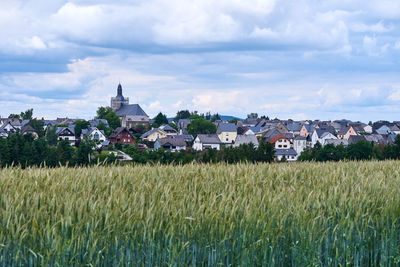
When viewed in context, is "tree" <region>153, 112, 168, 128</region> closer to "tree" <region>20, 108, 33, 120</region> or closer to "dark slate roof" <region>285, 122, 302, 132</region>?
"dark slate roof" <region>285, 122, 302, 132</region>

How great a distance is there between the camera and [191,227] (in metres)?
5.64

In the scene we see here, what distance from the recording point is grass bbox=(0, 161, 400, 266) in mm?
5371

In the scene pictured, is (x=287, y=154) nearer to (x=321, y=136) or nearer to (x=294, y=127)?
(x=321, y=136)

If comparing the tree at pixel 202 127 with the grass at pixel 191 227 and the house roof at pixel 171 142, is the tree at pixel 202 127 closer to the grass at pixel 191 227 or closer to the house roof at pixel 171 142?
the house roof at pixel 171 142

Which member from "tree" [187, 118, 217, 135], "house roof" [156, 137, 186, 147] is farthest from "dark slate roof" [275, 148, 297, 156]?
"tree" [187, 118, 217, 135]

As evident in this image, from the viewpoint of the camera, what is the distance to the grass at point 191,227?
5.37 meters

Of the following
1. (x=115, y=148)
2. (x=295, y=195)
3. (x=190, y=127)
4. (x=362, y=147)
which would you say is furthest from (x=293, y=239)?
(x=190, y=127)

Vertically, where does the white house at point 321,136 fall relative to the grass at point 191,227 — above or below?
above

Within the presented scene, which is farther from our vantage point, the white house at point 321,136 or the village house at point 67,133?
the village house at point 67,133

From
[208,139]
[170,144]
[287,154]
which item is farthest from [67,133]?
[287,154]

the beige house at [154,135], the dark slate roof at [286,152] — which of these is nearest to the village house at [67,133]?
the beige house at [154,135]

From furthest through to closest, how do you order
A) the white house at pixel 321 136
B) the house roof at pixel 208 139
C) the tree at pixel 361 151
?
the white house at pixel 321 136 → the house roof at pixel 208 139 → the tree at pixel 361 151

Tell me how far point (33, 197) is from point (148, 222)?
6.72 feet

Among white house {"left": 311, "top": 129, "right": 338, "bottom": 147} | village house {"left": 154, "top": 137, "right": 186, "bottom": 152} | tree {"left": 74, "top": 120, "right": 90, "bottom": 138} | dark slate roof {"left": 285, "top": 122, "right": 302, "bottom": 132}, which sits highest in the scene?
dark slate roof {"left": 285, "top": 122, "right": 302, "bottom": 132}
